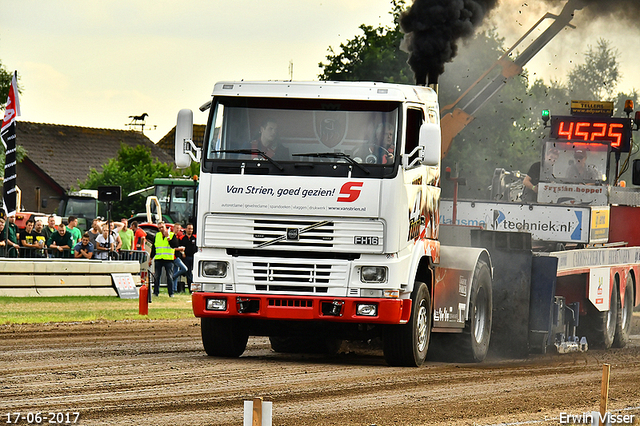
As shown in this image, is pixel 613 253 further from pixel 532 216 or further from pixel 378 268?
pixel 378 268

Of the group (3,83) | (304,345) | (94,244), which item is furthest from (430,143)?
(3,83)

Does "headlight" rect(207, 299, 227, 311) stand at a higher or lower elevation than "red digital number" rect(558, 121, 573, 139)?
lower

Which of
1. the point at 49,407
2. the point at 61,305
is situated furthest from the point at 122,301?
the point at 49,407

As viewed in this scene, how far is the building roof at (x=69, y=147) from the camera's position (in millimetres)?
69375

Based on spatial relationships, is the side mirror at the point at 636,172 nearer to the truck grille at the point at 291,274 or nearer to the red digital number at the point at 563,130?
the red digital number at the point at 563,130

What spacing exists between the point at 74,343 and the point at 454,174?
20.1 feet

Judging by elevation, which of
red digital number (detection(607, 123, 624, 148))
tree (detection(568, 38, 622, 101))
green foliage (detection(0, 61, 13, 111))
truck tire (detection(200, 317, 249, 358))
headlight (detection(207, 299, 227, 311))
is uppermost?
tree (detection(568, 38, 622, 101))

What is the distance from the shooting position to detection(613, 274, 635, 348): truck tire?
1845cm

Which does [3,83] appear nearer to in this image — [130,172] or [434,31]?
[130,172]

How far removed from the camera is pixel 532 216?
55.3 feet

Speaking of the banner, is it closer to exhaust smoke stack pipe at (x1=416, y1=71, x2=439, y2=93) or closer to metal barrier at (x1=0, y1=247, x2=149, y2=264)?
metal barrier at (x1=0, y1=247, x2=149, y2=264)

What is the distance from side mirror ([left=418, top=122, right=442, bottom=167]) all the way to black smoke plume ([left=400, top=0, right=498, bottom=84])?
603 centimetres

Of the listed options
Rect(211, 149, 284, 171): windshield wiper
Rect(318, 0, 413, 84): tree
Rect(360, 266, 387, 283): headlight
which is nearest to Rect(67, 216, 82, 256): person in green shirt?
Rect(211, 149, 284, 171): windshield wiper

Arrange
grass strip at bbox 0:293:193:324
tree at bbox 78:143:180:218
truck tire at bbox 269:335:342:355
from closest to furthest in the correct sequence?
1. truck tire at bbox 269:335:342:355
2. grass strip at bbox 0:293:193:324
3. tree at bbox 78:143:180:218
